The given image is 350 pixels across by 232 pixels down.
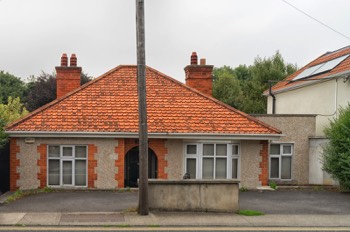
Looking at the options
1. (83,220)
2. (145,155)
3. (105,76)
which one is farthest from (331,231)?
(105,76)

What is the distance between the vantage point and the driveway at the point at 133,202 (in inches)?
484

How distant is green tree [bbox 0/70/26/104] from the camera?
5566cm

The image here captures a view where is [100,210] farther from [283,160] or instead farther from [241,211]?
[283,160]

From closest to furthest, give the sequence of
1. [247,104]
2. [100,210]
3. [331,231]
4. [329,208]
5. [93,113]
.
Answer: [331,231], [100,210], [329,208], [93,113], [247,104]

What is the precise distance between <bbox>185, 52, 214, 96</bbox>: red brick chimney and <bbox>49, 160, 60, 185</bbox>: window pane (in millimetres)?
7362

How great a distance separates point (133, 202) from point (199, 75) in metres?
8.69

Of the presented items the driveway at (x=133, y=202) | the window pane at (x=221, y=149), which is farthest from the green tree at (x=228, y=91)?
the driveway at (x=133, y=202)

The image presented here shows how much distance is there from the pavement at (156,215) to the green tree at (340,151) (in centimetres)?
232

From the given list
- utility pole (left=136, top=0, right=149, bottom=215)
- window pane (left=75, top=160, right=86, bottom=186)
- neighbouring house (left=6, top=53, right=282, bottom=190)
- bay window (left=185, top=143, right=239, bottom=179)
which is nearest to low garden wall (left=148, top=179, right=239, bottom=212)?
utility pole (left=136, top=0, right=149, bottom=215)

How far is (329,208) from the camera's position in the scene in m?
13.3

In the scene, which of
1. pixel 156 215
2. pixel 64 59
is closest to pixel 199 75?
pixel 64 59

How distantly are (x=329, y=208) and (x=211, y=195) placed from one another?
4.03 m

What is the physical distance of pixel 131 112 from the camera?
1738 cm

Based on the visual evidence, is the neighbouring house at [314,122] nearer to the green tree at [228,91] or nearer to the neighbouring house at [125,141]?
the neighbouring house at [125,141]
